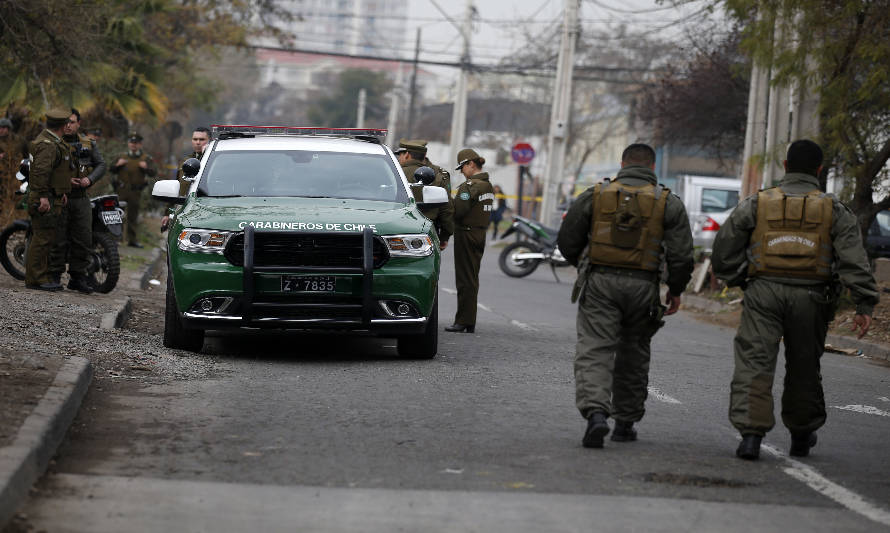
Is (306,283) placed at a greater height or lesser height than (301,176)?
lesser

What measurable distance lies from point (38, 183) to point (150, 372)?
492 cm

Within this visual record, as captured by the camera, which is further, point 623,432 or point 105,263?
point 105,263

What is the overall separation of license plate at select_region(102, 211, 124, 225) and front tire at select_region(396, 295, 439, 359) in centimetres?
511

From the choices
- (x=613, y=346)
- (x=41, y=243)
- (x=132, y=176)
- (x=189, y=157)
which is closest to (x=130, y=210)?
(x=132, y=176)

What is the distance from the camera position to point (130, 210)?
24.5 m

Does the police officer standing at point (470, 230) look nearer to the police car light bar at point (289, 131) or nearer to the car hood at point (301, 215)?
the police car light bar at point (289, 131)

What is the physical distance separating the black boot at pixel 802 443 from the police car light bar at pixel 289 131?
587cm

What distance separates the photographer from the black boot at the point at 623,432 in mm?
7836

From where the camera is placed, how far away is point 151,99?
25.7 metres

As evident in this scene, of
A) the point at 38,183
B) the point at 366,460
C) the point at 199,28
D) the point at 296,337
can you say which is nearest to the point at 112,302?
the point at 38,183

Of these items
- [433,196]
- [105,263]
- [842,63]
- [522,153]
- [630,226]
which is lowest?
[105,263]

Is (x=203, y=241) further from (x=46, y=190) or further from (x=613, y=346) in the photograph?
(x=46, y=190)

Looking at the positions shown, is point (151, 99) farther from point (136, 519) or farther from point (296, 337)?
point (136, 519)

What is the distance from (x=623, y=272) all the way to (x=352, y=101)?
110 meters
